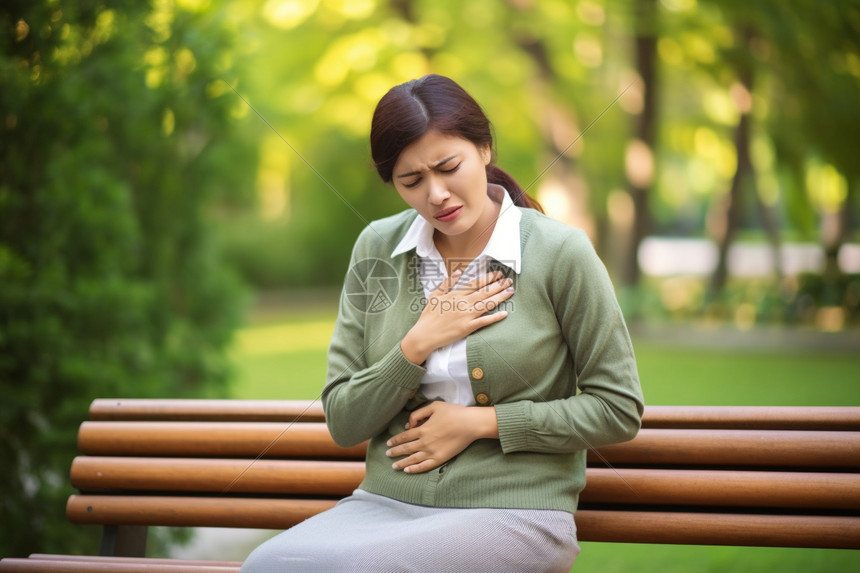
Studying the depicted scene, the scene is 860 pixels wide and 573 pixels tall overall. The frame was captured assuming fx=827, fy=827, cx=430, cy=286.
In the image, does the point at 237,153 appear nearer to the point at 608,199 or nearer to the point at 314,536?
the point at 314,536

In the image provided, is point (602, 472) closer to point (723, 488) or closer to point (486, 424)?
point (723, 488)

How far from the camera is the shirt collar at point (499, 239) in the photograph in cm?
219

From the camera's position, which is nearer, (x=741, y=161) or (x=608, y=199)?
(x=741, y=161)

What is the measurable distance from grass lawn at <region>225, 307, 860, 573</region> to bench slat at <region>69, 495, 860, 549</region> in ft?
7.54

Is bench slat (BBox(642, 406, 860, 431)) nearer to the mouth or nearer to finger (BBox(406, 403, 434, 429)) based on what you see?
finger (BBox(406, 403, 434, 429))

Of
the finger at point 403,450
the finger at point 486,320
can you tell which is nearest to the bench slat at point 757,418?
the finger at point 486,320

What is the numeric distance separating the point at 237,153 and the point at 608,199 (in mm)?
12742

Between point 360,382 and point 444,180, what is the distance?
1.90 ft

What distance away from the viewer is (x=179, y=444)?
8.77 ft

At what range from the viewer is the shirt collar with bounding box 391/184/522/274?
86.4 inches

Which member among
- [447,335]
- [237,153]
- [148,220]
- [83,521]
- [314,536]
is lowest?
[83,521]

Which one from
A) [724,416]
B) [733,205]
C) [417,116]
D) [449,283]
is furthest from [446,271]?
[733,205]

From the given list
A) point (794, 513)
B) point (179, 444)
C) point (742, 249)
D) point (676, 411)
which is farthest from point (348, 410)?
point (742, 249)

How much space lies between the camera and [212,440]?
2650mm
